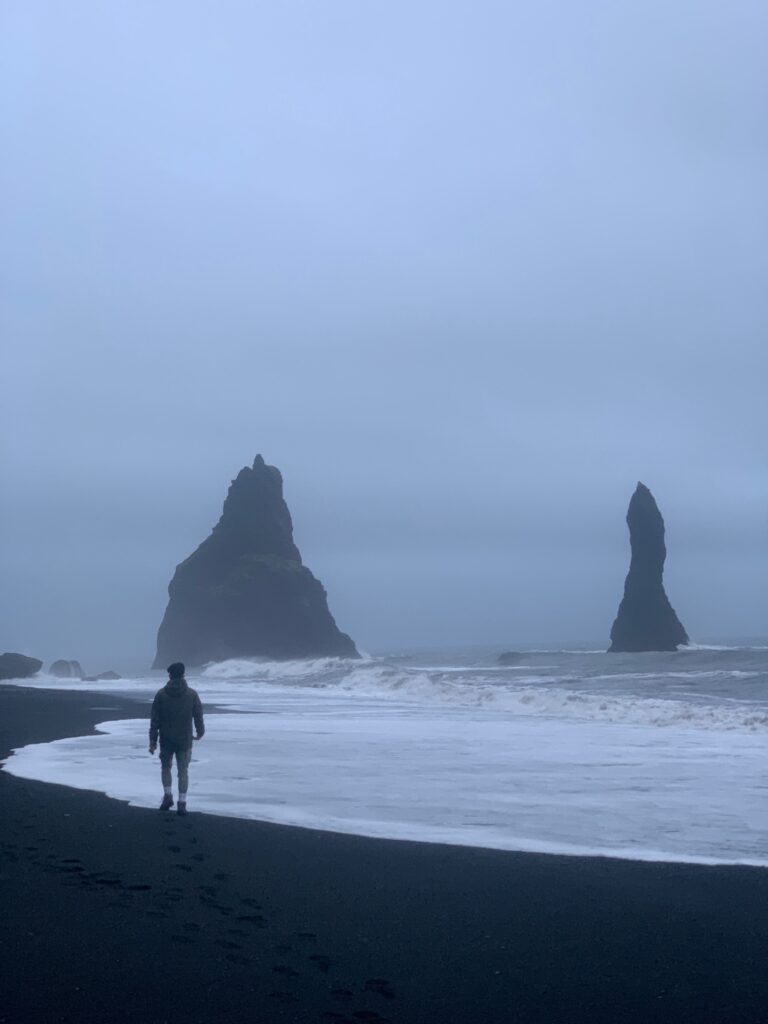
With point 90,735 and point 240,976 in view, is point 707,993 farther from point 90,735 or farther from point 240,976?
point 90,735

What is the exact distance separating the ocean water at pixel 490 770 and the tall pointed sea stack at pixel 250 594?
6659 centimetres

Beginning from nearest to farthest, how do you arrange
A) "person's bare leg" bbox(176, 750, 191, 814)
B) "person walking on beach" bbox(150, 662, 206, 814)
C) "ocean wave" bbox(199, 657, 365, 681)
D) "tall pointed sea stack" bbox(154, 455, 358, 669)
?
Answer: "person's bare leg" bbox(176, 750, 191, 814), "person walking on beach" bbox(150, 662, 206, 814), "ocean wave" bbox(199, 657, 365, 681), "tall pointed sea stack" bbox(154, 455, 358, 669)

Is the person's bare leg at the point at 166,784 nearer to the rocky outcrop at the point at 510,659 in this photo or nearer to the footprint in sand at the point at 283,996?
the footprint in sand at the point at 283,996

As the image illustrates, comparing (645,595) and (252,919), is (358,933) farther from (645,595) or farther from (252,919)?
(645,595)

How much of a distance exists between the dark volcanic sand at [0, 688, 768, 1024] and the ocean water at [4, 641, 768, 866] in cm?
134

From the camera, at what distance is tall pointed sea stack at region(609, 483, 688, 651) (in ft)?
308

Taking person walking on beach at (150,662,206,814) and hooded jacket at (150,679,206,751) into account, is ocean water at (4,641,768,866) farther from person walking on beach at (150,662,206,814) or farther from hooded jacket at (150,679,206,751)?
hooded jacket at (150,679,206,751)

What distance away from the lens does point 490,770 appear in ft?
48.6

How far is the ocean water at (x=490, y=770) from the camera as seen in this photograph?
32.2 ft

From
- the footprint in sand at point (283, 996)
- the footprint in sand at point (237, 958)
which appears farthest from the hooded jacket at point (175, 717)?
the footprint in sand at point (283, 996)

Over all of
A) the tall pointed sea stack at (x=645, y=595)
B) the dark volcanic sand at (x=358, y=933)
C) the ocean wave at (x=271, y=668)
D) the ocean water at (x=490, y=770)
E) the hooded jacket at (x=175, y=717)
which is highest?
the tall pointed sea stack at (x=645, y=595)

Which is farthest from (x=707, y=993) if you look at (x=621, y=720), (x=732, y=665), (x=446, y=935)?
(x=732, y=665)

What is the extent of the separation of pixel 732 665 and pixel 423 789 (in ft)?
133

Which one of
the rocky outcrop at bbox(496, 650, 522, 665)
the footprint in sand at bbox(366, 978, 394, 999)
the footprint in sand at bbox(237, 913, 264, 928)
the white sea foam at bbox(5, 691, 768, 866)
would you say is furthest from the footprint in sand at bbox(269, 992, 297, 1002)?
the rocky outcrop at bbox(496, 650, 522, 665)
